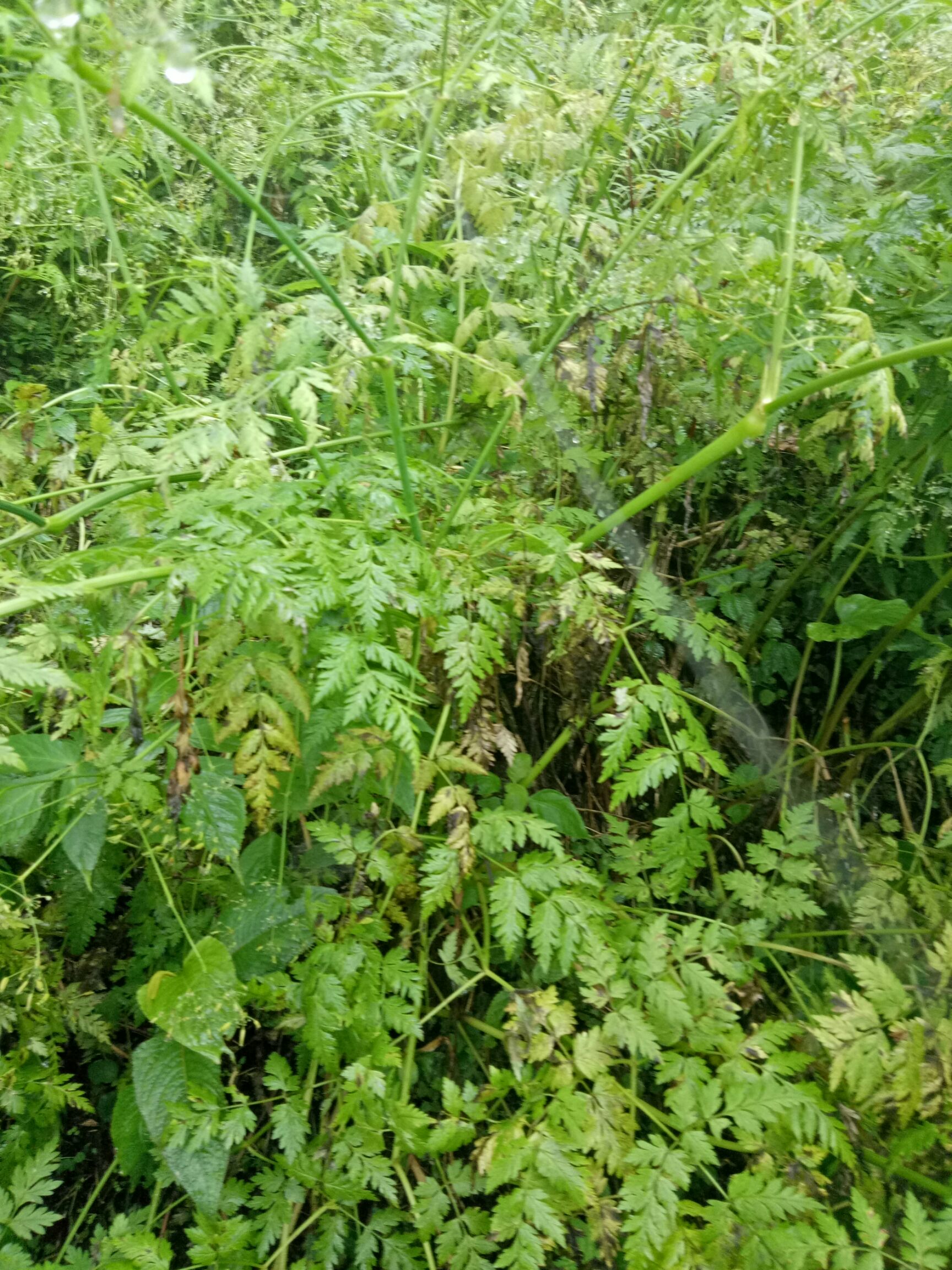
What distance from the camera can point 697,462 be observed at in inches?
56.8

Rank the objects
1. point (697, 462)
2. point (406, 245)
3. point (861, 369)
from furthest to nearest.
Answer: point (406, 245) < point (697, 462) < point (861, 369)

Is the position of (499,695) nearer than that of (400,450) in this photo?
No

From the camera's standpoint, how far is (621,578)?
7.38 ft

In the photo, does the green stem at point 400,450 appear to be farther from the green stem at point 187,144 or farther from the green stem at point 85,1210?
the green stem at point 85,1210

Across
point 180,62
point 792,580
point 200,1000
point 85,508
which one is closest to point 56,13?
point 180,62

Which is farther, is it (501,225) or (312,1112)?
(501,225)

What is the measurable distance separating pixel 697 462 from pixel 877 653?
957 millimetres

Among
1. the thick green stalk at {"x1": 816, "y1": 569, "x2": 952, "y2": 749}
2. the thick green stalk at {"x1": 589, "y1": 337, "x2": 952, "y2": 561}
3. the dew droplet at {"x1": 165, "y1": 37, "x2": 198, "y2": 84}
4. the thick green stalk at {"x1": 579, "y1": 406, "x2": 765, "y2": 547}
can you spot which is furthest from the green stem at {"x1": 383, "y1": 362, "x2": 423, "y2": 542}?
the thick green stalk at {"x1": 816, "y1": 569, "x2": 952, "y2": 749}

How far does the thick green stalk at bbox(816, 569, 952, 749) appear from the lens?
6.43 feet

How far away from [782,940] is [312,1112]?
1062mm

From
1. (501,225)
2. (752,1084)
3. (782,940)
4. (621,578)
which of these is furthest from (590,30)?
(752,1084)

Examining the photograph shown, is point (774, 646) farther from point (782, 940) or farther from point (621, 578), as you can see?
point (782, 940)

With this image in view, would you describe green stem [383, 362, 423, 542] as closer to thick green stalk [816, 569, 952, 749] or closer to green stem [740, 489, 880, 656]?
green stem [740, 489, 880, 656]

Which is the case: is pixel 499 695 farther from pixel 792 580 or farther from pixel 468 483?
pixel 792 580
